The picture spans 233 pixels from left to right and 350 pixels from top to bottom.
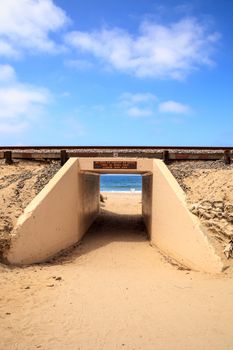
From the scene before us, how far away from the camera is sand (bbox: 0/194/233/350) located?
5.15 meters

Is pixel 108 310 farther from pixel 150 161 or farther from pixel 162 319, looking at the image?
pixel 150 161

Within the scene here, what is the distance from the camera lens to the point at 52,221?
10250 millimetres

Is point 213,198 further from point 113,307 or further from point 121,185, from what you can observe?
point 121,185

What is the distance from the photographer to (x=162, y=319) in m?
5.84

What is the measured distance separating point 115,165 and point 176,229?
3769 mm

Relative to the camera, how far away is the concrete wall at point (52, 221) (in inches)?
361

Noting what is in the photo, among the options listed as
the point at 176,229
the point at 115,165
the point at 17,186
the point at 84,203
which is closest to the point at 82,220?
the point at 84,203

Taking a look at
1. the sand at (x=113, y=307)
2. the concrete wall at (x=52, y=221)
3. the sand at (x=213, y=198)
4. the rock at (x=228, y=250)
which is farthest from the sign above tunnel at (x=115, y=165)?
the rock at (x=228, y=250)

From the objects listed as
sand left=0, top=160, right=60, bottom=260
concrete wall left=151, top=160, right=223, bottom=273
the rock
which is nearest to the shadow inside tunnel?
sand left=0, top=160, right=60, bottom=260

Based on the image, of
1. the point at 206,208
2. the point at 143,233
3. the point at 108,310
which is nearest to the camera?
the point at 108,310

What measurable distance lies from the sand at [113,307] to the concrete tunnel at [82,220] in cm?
57

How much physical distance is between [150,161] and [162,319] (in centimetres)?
726

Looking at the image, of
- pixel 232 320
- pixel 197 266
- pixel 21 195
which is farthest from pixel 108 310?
pixel 21 195

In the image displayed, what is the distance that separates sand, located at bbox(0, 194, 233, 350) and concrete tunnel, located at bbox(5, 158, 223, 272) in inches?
22.3
